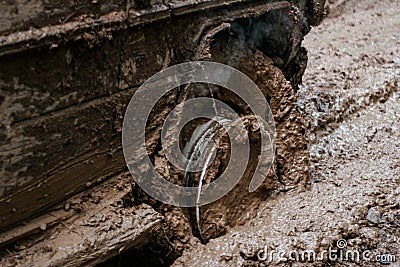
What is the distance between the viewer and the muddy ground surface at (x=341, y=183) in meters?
1.93

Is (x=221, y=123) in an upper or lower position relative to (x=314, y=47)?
upper

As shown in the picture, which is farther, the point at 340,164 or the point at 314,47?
the point at 314,47

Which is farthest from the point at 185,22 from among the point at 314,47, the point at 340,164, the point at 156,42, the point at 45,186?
the point at 314,47

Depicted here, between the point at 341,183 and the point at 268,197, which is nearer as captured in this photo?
the point at 268,197

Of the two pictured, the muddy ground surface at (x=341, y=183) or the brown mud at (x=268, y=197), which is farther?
the muddy ground surface at (x=341, y=183)

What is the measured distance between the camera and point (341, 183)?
2.31 m

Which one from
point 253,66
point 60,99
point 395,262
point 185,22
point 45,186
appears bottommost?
point 395,262

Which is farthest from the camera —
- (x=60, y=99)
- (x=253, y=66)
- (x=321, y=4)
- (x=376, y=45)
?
(x=376, y=45)

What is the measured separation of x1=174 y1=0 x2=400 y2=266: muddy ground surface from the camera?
6.32 feet

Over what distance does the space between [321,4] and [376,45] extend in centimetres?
147

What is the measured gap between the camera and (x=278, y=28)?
2.21 m

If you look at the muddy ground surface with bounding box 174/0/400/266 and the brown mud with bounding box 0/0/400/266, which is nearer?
the brown mud with bounding box 0/0/400/266

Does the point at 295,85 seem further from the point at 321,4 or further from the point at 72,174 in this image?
the point at 72,174

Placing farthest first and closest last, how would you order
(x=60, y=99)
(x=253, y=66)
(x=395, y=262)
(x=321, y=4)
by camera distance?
(x=321, y=4) < (x=253, y=66) < (x=395, y=262) < (x=60, y=99)
